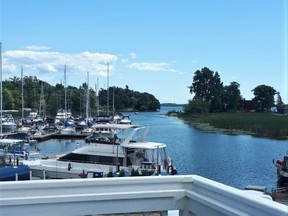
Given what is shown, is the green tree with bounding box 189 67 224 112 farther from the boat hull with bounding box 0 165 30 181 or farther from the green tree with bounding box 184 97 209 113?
the boat hull with bounding box 0 165 30 181

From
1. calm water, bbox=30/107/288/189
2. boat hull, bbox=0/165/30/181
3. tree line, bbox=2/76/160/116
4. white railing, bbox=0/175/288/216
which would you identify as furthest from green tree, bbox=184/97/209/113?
white railing, bbox=0/175/288/216

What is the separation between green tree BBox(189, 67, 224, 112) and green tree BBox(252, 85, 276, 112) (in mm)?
11002

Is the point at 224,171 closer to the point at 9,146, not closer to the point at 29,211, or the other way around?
the point at 9,146

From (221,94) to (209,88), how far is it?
14.0 ft

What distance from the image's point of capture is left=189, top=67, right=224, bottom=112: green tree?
441 ft

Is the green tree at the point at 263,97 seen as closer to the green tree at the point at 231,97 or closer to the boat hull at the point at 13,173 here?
the green tree at the point at 231,97

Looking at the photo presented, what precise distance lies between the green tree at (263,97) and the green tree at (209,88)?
36.1 ft

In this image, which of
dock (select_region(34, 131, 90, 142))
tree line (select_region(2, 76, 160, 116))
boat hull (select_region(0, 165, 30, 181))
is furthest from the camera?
tree line (select_region(2, 76, 160, 116))

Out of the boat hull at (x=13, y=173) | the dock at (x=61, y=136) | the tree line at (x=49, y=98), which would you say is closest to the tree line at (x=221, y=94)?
the tree line at (x=49, y=98)

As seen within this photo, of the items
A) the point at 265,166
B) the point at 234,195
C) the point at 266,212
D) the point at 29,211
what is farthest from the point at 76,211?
the point at 265,166

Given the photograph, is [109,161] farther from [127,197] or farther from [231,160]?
[127,197]

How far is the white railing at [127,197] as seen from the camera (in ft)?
7.57

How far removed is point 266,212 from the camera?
2.06 m

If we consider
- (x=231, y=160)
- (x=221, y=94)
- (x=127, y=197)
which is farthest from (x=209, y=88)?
(x=127, y=197)
